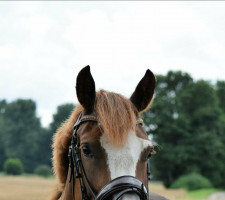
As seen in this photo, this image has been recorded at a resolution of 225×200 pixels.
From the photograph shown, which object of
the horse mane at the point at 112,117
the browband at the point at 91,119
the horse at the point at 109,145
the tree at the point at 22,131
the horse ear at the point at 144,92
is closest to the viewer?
the horse at the point at 109,145

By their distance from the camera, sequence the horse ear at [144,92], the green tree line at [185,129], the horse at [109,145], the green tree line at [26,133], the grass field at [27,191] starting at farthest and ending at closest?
the green tree line at [26,133] → the green tree line at [185,129] → the grass field at [27,191] → the horse ear at [144,92] → the horse at [109,145]

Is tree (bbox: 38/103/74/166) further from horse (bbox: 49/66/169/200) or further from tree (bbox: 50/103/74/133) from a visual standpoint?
horse (bbox: 49/66/169/200)

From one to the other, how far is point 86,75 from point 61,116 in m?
79.0

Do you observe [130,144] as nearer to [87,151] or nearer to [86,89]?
[87,151]

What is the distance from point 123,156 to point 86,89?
799 mm

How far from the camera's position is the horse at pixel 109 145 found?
295 cm

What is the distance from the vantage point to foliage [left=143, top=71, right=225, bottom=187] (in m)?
46.4

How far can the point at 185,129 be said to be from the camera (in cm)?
4753

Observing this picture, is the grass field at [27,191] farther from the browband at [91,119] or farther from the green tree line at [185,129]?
the green tree line at [185,129]

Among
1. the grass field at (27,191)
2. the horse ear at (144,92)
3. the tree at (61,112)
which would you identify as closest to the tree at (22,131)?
the tree at (61,112)

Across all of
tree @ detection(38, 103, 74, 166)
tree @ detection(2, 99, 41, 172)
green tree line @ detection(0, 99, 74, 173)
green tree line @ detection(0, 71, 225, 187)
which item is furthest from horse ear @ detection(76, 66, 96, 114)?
tree @ detection(38, 103, 74, 166)

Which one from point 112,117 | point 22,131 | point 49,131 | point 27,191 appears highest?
point 22,131

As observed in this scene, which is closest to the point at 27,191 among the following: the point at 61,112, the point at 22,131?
the point at 61,112

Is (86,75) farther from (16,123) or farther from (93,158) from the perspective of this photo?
(16,123)
